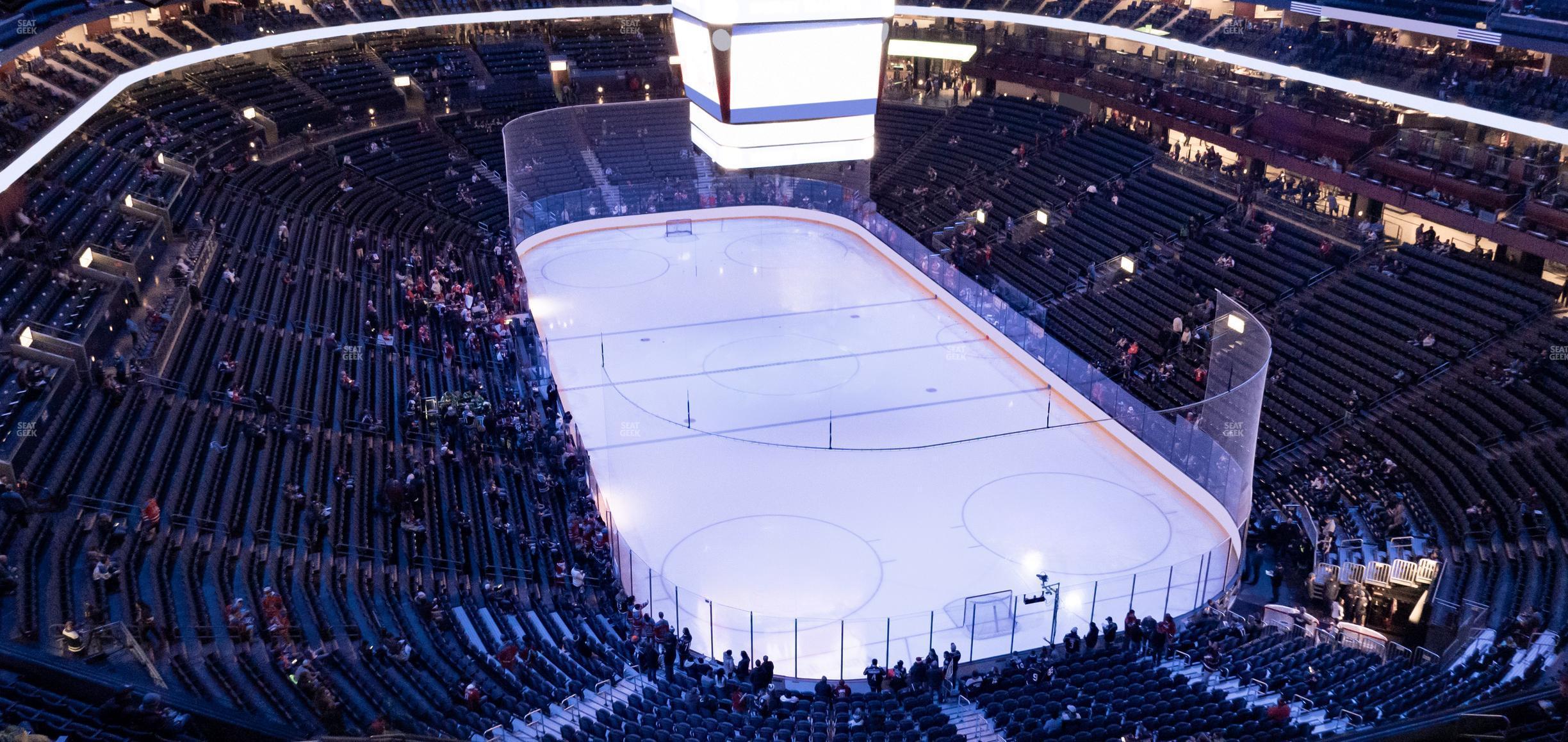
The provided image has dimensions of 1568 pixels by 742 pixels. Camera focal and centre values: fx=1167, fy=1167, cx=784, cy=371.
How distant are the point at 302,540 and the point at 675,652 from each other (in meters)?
4.85

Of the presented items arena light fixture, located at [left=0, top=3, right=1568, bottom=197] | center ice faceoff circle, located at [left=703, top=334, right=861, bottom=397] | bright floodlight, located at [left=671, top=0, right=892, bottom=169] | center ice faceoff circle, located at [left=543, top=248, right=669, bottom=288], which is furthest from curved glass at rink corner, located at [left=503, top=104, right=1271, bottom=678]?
center ice faceoff circle, located at [left=543, top=248, right=669, bottom=288]

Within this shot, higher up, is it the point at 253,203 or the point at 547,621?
the point at 253,203

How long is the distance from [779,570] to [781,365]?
7.82 m

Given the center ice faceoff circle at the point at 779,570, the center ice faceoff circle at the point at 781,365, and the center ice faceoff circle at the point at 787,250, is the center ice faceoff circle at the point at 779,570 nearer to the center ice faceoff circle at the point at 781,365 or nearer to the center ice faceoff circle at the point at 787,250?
the center ice faceoff circle at the point at 781,365

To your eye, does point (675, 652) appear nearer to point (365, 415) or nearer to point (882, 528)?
point (882, 528)

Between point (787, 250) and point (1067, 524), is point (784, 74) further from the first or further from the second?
point (787, 250)

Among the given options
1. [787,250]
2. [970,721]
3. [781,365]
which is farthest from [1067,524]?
[787,250]

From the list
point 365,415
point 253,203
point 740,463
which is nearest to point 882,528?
point 740,463

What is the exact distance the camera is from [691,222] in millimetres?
33750

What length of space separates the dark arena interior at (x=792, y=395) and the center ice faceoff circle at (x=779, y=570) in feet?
0.29

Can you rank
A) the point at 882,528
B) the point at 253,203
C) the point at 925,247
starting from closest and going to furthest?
the point at 882,528, the point at 253,203, the point at 925,247

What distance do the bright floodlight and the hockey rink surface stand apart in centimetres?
561

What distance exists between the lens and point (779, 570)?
17.1 meters

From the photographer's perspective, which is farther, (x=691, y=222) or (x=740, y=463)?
(x=691, y=222)
